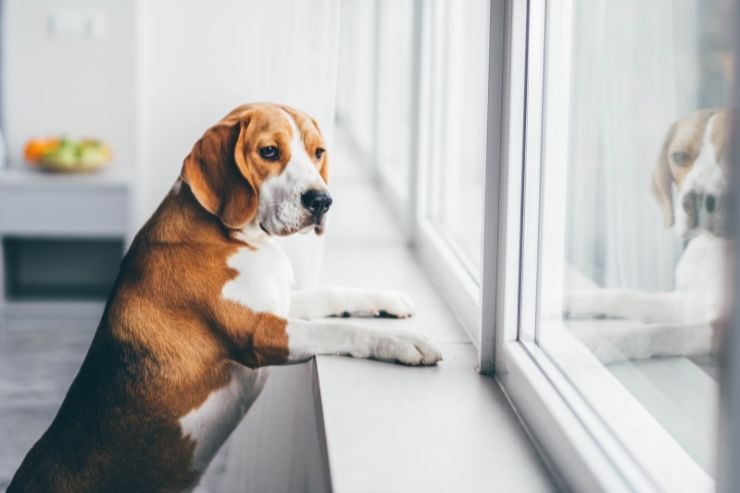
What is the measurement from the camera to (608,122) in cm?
139

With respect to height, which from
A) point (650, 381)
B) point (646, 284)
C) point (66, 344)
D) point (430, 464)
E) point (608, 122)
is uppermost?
point (608, 122)

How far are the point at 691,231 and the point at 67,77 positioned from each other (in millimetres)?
3740

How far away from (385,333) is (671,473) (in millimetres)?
656

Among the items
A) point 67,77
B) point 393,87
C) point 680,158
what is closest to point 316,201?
point 680,158

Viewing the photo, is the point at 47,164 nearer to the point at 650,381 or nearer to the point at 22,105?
the point at 22,105

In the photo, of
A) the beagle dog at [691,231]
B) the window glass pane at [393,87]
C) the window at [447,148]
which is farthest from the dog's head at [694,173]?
the window glass pane at [393,87]

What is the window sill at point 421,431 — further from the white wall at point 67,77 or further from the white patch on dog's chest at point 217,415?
the white wall at point 67,77

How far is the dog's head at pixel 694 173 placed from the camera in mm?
1021

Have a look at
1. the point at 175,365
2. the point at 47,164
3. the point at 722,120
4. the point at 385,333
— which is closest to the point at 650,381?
the point at 722,120

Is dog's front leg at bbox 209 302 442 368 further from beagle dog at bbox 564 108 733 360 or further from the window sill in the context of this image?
beagle dog at bbox 564 108 733 360

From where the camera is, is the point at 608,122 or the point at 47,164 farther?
the point at 47,164

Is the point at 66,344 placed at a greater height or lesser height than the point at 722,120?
lesser

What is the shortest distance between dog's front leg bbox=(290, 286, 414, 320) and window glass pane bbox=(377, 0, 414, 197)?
1573mm

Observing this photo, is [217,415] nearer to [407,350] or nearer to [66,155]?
[407,350]
